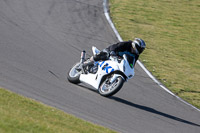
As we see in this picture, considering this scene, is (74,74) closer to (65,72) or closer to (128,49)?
(65,72)

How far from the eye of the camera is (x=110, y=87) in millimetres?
10797

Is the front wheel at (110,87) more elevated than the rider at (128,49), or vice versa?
the rider at (128,49)

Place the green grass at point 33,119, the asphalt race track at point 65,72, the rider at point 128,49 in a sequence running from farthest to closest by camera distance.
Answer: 1. the rider at point 128,49
2. the asphalt race track at point 65,72
3. the green grass at point 33,119

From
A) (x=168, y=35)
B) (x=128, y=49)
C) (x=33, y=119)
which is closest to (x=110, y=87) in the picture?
(x=128, y=49)

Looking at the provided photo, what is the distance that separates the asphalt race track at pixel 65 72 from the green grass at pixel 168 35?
96 centimetres

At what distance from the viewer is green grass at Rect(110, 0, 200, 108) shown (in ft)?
49.7

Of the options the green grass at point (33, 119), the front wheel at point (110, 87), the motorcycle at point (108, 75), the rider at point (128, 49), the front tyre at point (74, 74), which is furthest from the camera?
the front tyre at point (74, 74)

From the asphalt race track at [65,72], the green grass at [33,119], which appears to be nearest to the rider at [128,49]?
the asphalt race track at [65,72]

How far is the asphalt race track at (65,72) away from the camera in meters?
9.32

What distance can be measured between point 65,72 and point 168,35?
30.9ft

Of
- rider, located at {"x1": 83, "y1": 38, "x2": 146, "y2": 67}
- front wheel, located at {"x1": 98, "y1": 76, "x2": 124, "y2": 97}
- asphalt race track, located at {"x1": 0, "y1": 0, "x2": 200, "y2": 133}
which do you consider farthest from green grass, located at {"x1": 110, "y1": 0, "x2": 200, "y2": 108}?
front wheel, located at {"x1": 98, "y1": 76, "x2": 124, "y2": 97}

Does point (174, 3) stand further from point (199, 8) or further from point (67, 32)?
point (67, 32)

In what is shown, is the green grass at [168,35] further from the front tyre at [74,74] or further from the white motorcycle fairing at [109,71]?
the front tyre at [74,74]

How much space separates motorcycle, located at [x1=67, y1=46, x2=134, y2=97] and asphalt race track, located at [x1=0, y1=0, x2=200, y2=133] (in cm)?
22
